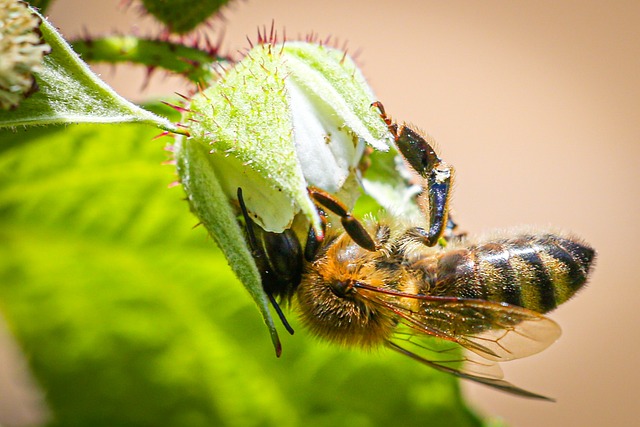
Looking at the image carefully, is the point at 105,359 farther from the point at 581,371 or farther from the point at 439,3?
the point at 439,3

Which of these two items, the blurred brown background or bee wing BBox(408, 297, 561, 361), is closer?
bee wing BBox(408, 297, 561, 361)

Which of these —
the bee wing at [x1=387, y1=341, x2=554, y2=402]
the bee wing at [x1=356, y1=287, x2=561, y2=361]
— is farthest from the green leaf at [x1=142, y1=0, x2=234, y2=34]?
the bee wing at [x1=387, y1=341, x2=554, y2=402]

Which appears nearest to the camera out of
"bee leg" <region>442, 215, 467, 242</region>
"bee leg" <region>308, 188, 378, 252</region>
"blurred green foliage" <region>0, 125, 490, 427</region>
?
"bee leg" <region>308, 188, 378, 252</region>

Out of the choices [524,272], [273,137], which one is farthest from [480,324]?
[273,137]

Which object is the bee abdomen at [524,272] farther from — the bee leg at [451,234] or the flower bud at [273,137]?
the flower bud at [273,137]

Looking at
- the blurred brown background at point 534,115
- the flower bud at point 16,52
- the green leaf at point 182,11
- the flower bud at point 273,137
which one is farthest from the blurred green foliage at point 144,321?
the blurred brown background at point 534,115

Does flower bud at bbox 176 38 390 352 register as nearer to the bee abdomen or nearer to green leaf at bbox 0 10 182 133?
green leaf at bbox 0 10 182 133

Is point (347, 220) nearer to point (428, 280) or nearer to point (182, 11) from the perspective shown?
point (428, 280)
